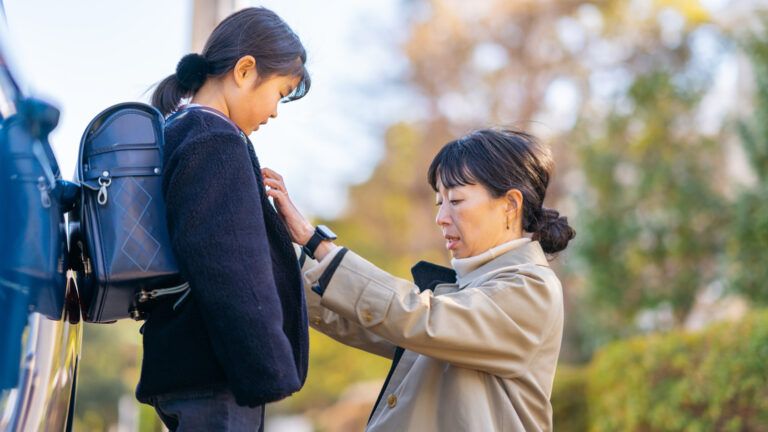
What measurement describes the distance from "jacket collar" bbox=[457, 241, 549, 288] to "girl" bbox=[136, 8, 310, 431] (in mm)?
739

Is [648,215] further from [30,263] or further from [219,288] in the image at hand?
[30,263]

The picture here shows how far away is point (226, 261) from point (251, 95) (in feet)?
1.71

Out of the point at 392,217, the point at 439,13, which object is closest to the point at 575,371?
the point at 439,13

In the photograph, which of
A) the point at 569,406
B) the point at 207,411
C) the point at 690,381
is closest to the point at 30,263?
the point at 207,411

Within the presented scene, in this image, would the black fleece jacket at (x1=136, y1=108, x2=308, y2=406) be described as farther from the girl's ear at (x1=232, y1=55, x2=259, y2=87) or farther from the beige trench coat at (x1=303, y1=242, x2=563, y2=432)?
the beige trench coat at (x1=303, y1=242, x2=563, y2=432)

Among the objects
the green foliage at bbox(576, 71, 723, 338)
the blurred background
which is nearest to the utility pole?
the blurred background

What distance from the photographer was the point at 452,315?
263 cm

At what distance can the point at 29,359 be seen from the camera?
6.35 feet

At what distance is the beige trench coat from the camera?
2.59m

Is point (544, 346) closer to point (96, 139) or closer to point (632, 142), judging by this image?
point (96, 139)

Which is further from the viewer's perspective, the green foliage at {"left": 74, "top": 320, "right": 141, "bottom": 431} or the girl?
the green foliage at {"left": 74, "top": 320, "right": 141, "bottom": 431}

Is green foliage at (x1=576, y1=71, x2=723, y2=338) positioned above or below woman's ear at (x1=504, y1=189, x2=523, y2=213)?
below

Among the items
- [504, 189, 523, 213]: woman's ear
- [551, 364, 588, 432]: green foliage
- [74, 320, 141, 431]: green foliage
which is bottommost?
[74, 320, 141, 431]: green foliage

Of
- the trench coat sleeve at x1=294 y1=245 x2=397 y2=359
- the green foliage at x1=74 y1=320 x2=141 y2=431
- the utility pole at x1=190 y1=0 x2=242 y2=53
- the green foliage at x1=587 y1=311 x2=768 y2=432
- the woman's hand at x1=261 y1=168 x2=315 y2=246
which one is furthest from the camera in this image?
the green foliage at x1=74 y1=320 x2=141 y2=431
